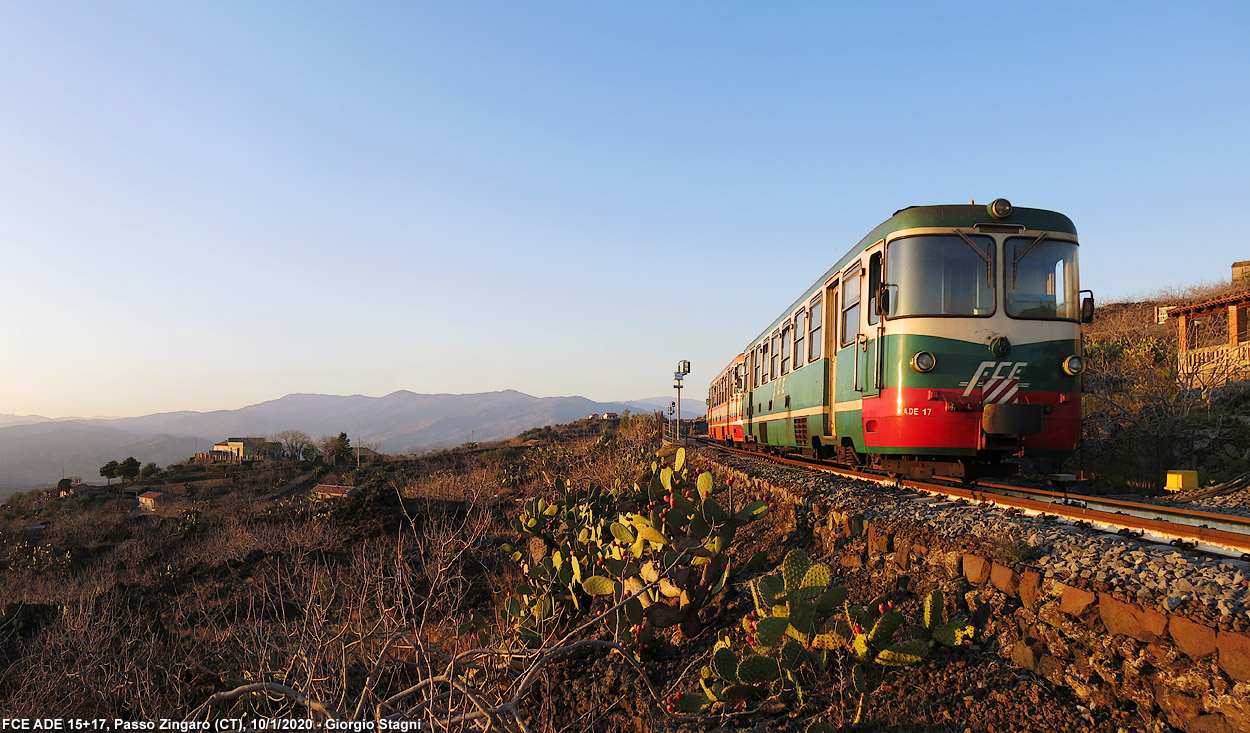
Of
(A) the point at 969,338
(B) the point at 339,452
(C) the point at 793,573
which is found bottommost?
(B) the point at 339,452

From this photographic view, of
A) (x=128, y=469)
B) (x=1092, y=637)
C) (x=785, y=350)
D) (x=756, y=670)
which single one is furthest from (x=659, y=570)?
(x=128, y=469)

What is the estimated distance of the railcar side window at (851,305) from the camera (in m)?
8.15

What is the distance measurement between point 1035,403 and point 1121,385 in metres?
12.1

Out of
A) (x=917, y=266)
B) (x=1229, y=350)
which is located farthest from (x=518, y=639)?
(x=1229, y=350)

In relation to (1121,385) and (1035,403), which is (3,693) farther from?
(1121,385)

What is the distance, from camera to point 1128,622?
306 cm

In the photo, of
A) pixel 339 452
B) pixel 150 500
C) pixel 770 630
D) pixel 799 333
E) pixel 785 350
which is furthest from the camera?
pixel 339 452

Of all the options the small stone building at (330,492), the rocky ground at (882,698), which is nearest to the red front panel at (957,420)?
the rocky ground at (882,698)

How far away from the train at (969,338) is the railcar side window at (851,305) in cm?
25

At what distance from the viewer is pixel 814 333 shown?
10.1m

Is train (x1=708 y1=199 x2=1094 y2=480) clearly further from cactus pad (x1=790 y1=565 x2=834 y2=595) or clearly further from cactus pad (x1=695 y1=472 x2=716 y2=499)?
cactus pad (x1=790 y1=565 x2=834 y2=595)

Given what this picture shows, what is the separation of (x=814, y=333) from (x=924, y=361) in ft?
10.5

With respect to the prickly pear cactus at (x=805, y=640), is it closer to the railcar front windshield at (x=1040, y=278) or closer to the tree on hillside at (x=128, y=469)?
the railcar front windshield at (x=1040, y=278)

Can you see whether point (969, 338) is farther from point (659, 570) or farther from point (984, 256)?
point (659, 570)
